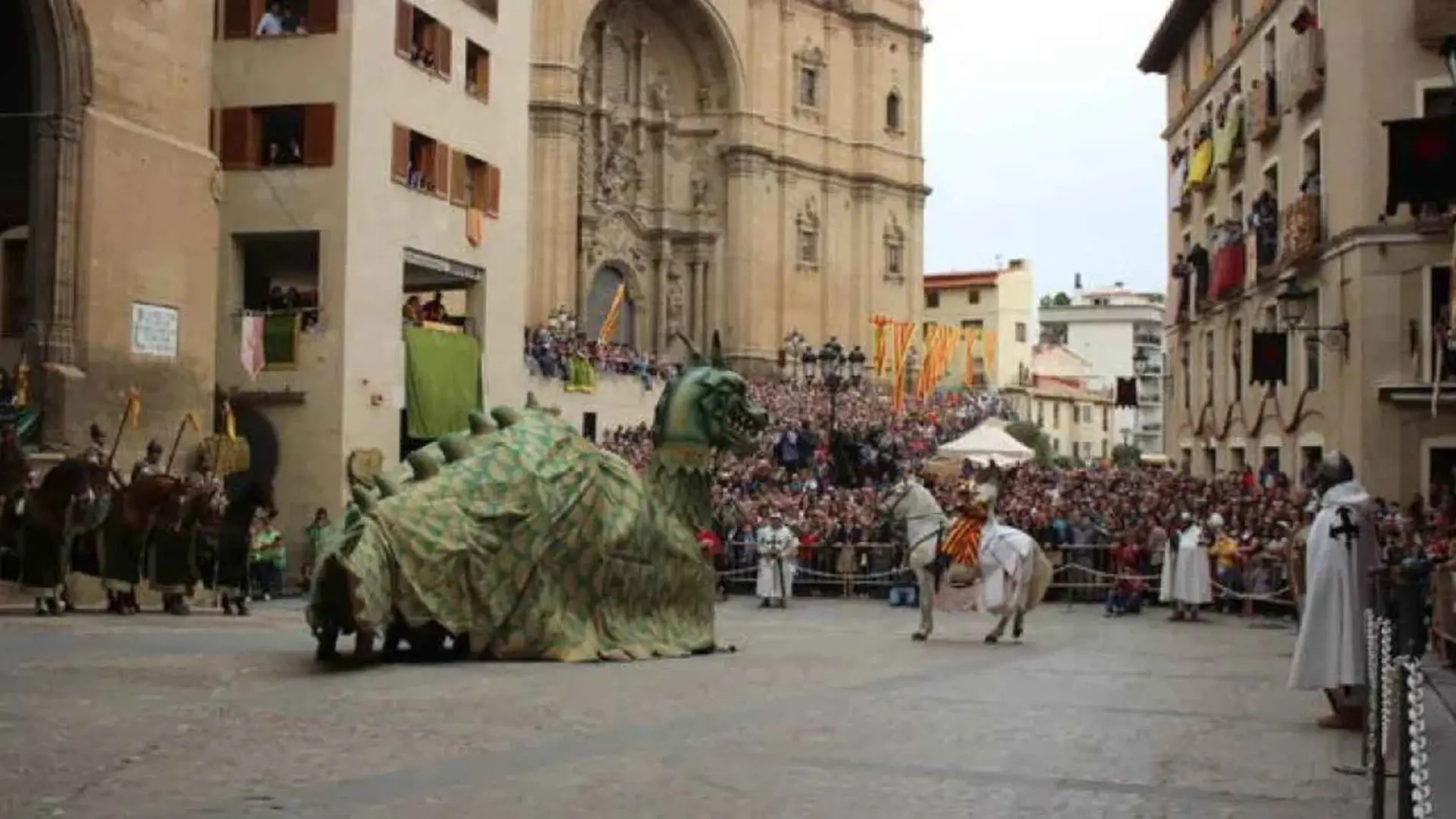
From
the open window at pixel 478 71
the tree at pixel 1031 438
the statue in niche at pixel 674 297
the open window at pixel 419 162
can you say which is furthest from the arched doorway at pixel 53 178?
the statue in niche at pixel 674 297

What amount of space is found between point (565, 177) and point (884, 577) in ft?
96.9

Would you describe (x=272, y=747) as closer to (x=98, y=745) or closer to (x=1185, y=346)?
(x=98, y=745)

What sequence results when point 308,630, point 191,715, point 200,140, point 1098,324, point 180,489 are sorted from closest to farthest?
point 191,715, point 308,630, point 180,489, point 200,140, point 1098,324

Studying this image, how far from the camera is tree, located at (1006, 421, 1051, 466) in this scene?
57031 mm

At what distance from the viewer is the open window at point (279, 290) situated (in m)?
30.2

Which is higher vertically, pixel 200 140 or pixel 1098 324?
pixel 1098 324

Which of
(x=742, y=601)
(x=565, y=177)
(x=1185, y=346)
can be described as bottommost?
(x=742, y=601)

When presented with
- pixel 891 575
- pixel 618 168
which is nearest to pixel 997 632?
pixel 891 575

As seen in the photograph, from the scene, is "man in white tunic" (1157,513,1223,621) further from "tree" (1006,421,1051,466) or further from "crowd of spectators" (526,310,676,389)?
"tree" (1006,421,1051,466)

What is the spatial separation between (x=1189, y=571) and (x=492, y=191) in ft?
53.1

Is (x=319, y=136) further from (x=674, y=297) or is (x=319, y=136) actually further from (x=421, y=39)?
(x=674, y=297)

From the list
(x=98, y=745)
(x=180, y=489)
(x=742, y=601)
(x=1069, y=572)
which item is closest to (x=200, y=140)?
(x=180, y=489)

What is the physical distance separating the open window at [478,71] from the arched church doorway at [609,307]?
83.8ft

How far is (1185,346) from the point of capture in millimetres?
44469
